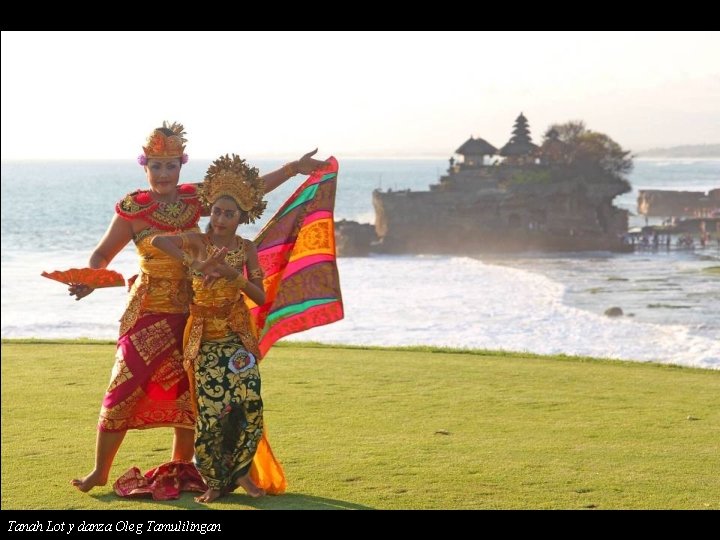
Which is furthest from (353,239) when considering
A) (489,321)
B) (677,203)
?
(489,321)

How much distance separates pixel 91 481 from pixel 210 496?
2.37ft

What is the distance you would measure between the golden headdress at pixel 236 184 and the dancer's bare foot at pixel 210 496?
4.97 ft

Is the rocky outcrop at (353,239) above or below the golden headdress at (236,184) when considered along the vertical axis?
below

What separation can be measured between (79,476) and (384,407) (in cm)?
311

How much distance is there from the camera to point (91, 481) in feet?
19.5

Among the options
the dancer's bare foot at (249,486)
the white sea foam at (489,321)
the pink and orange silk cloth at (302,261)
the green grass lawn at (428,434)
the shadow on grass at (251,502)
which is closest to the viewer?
the shadow on grass at (251,502)

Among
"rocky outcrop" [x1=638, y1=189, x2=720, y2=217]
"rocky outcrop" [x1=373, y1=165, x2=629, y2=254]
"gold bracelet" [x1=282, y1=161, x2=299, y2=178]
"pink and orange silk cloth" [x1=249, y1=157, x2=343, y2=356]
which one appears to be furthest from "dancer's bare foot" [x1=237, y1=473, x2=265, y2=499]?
"rocky outcrop" [x1=373, y1=165, x2=629, y2=254]

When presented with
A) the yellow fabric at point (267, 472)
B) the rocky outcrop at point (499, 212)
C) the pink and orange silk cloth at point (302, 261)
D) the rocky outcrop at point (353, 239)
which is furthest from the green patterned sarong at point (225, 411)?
the rocky outcrop at point (499, 212)

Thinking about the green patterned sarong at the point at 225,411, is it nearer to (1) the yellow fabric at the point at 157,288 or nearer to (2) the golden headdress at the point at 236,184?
(1) the yellow fabric at the point at 157,288

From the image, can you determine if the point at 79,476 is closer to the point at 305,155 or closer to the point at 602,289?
the point at 305,155

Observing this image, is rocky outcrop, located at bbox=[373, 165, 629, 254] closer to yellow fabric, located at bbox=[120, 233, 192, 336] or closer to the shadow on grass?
yellow fabric, located at bbox=[120, 233, 192, 336]

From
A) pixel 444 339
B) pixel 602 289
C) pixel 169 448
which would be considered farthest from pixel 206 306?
pixel 602 289

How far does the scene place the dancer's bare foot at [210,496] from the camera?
578cm

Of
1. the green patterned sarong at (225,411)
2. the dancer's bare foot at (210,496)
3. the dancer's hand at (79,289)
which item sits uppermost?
the dancer's hand at (79,289)
